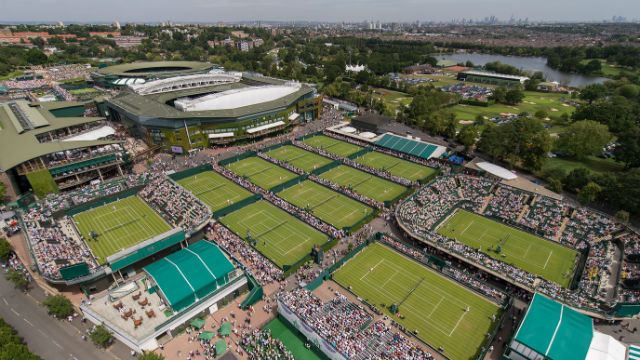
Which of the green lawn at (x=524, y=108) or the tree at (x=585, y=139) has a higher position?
the tree at (x=585, y=139)

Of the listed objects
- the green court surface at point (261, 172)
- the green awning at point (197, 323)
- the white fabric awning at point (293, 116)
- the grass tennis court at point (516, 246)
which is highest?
the white fabric awning at point (293, 116)

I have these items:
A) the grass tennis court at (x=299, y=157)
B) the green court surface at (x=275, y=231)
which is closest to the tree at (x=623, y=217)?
the green court surface at (x=275, y=231)

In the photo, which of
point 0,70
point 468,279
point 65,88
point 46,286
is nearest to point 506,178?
point 468,279

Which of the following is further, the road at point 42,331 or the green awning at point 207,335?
the green awning at point 207,335

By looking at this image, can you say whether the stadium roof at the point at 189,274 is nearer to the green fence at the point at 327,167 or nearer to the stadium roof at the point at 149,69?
the green fence at the point at 327,167

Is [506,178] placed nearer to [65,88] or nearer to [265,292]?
[265,292]

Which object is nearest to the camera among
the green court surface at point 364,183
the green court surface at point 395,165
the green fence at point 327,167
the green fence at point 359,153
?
the green court surface at point 364,183

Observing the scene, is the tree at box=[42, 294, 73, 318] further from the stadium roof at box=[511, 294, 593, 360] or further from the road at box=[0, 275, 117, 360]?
the stadium roof at box=[511, 294, 593, 360]
